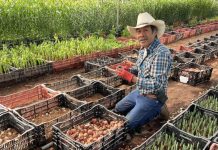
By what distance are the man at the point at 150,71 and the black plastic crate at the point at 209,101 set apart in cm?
70

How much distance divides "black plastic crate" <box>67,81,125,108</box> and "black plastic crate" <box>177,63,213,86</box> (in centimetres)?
196

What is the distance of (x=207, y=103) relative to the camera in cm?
416

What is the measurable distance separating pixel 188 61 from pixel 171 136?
11.3 feet

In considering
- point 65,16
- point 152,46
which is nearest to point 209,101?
point 152,46

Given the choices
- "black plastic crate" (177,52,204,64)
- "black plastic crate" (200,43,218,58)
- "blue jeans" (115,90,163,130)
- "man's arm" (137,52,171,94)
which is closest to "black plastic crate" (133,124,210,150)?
"blue jeans" (115,90,163,130)

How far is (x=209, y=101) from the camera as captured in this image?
4254 mm

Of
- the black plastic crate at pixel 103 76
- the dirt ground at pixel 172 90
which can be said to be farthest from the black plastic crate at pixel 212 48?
the black plastic crate at pixel 103 76

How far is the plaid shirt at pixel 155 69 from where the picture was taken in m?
3.61

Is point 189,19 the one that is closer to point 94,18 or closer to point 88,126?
point 94,18

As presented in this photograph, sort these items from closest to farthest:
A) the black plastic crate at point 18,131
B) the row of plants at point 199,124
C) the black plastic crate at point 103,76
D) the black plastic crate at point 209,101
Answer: the black plastic crate at point 18,131, the row of plants at point 199,124, the black plastic crate at point 209,101, the black plastic crate at point 103,76

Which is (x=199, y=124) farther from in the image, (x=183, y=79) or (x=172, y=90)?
(x=183, y=79)

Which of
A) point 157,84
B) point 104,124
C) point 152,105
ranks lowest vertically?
point 104,124

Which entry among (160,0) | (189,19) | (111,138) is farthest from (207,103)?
(189,19)

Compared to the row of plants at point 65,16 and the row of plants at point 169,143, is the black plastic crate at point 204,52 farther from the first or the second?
the row of plants at point 169,143
